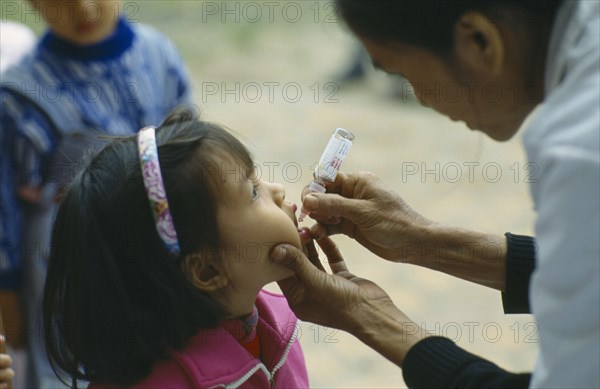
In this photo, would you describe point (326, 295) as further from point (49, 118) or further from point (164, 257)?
point (49, 118)

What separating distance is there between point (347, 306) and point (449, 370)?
23 centimetres

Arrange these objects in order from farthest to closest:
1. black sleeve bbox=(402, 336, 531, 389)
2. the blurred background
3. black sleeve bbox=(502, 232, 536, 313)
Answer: the blurred background → black sleeve bbox=(502, 232, 536, 313) → black sleeve bbox=(402, 336, 531, 389)

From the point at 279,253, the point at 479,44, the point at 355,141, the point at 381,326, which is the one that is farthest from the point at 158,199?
the point at 355,141

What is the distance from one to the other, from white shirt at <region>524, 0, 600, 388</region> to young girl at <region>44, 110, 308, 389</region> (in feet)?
1.76

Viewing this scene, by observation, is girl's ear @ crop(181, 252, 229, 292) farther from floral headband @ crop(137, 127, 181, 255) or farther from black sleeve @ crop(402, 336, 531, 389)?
black sleeve @ crop(402, 336, 531, 389)

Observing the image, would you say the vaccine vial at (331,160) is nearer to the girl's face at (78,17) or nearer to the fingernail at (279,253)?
the fingernail at (279,253)

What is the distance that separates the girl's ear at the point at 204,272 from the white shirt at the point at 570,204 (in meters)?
0.57

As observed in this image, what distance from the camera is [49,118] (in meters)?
2.19

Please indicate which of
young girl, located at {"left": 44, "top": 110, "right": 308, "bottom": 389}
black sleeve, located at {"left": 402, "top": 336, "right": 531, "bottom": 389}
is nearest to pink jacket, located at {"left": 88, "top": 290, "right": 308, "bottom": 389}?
young girl, located at {"left": 44, "top": 110, "right": 308, "bottom": 389}

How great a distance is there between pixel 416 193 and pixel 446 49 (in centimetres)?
359

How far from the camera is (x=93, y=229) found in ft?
4.88

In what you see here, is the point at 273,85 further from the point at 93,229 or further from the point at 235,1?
the point at 93,229

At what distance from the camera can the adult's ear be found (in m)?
1.20

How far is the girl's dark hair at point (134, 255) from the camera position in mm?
1483
